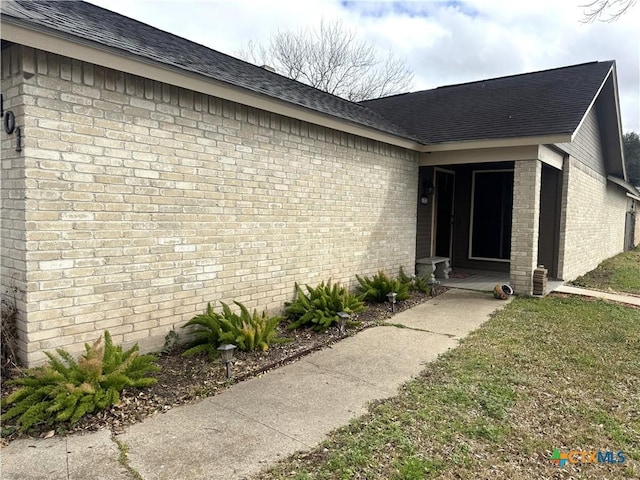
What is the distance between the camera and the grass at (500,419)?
8.57ft

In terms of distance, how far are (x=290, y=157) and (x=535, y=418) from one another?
4.16 m

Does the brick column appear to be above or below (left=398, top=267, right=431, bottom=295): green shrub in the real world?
above

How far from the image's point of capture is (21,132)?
11.2 ft

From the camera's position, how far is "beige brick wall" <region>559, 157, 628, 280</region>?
9.30m

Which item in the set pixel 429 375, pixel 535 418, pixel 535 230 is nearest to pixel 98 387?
pixel 429 375

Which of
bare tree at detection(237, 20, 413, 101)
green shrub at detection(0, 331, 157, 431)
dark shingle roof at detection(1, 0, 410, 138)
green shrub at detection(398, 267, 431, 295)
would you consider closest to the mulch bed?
green shrub at detection(0, 331, 157, 431)

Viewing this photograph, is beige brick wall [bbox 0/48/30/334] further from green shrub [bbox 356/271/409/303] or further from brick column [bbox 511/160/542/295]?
brick column [bbox 511/160/542/295]

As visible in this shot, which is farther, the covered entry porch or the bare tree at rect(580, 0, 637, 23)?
the covered entry porch

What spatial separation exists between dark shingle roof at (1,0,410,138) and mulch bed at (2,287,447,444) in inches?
113

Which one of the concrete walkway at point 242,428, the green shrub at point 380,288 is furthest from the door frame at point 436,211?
the concrete walkway at point 242,428

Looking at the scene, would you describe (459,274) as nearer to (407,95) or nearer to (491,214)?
(491,214)

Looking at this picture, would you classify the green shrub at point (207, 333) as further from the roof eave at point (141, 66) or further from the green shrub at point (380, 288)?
the green shrub at point (380, 288)

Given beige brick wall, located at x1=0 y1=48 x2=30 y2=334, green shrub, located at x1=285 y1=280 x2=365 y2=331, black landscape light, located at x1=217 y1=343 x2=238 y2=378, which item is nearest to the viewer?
beige brick wall, located at x1=0 y1=48 x2=30 y2=334

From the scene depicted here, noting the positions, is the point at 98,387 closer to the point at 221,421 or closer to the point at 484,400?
the point at 221,421
